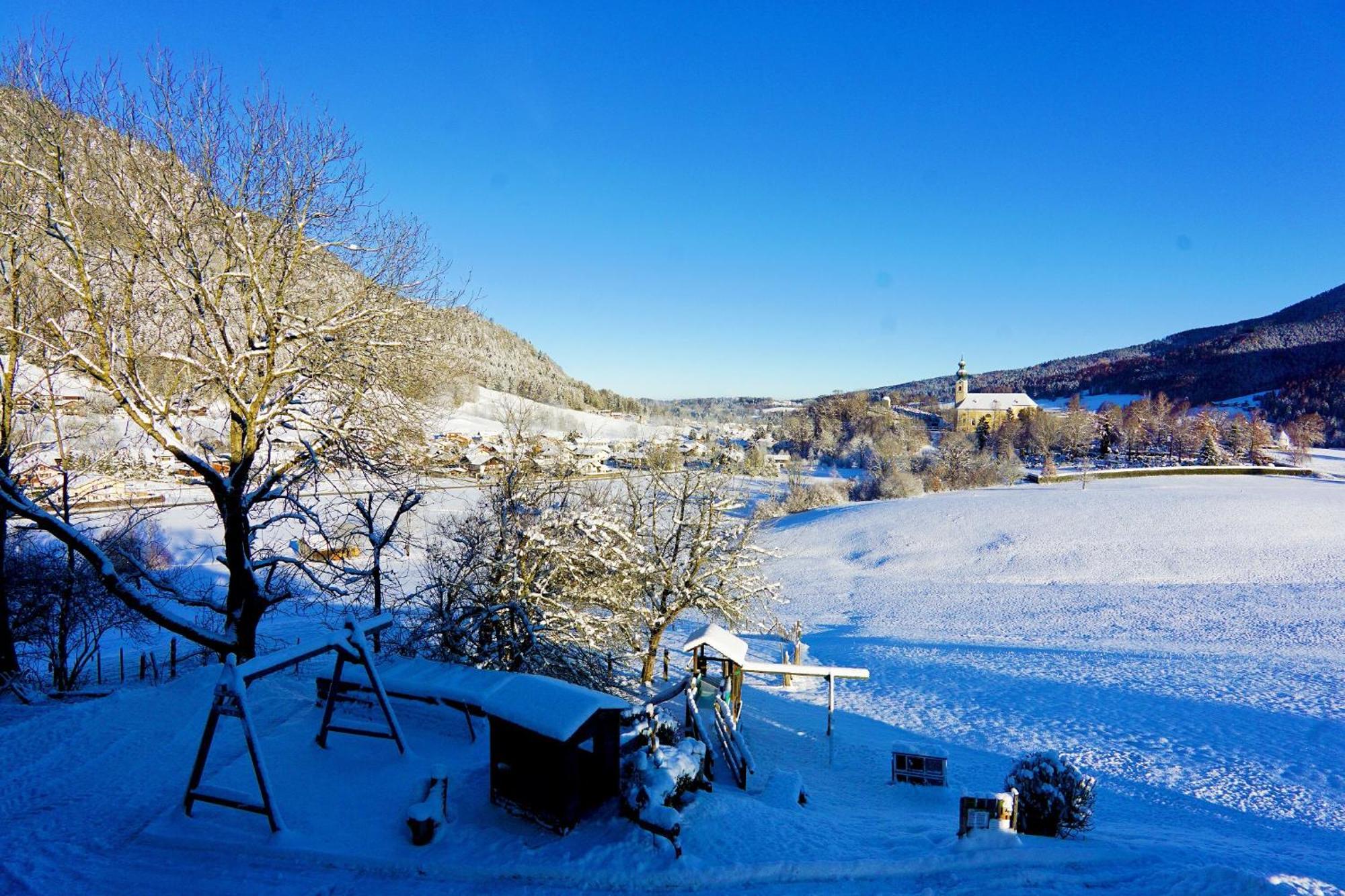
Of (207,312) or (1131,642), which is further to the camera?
(1131,642)

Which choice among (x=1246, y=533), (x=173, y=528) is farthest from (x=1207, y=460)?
(x=173, y=528)

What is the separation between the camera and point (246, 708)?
642 cm

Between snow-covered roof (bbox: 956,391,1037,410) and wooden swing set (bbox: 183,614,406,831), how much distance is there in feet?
439

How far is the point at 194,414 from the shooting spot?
35.1ft

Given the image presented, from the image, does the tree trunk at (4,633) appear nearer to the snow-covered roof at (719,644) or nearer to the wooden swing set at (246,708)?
the wooden swing set at (246,708)

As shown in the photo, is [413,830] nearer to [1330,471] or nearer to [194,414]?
[194,414]

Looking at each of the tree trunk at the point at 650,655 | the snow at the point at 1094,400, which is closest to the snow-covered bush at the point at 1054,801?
the tree trunk at the point at 650,655

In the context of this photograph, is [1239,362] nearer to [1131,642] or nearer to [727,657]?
[1131,642]

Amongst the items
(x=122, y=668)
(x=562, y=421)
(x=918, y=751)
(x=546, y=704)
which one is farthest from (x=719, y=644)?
(x=562, y=421)

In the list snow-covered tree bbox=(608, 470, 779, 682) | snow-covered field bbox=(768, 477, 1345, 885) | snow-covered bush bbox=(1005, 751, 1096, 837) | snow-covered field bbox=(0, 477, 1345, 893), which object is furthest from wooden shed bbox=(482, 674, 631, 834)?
snow-covered tree bbox=(608, 470, 779, 682)

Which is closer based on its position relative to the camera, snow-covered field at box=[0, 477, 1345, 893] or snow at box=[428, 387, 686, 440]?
snow-covered field at box=[0, 477, 1345, 893]

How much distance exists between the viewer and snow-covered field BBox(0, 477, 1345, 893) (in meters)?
6.26

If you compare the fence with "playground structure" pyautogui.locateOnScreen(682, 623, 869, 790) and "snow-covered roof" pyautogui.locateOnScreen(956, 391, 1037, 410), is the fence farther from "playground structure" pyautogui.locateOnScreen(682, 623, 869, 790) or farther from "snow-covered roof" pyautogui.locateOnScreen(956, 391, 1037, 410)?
"snow-covered roof" pyautogui.locateOnScreen(956, 391, 1037, 410)

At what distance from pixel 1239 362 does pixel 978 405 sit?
70.9 m
